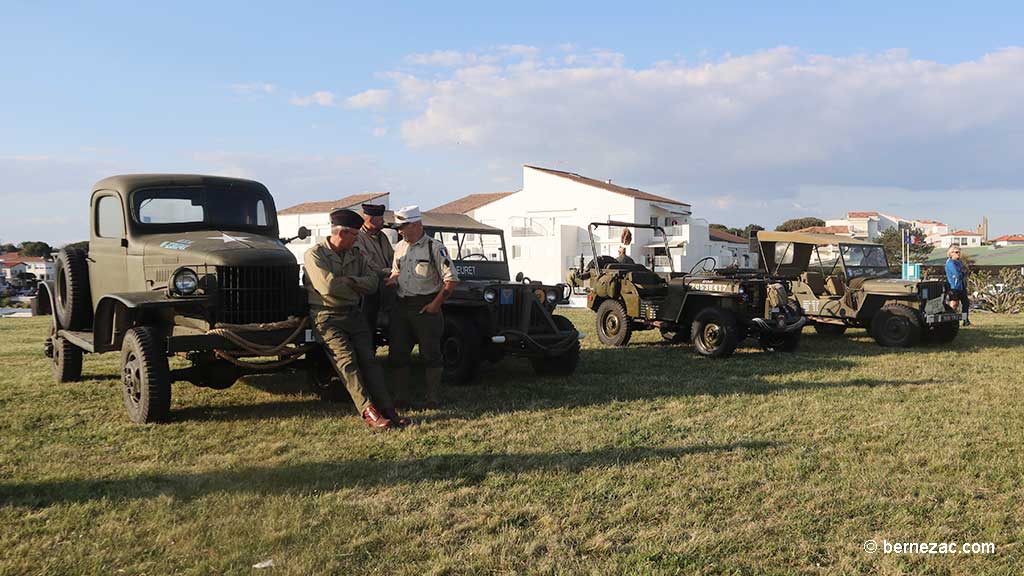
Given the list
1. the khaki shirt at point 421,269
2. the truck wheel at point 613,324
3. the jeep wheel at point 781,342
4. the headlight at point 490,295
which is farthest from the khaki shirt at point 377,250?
the jeep wheel at point 781,342

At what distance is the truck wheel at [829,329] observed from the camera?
11695mm

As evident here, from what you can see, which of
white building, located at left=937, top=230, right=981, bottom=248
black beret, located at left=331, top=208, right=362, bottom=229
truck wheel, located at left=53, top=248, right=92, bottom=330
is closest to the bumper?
black beret, located at left=331, top=208, right=362, bottom=229

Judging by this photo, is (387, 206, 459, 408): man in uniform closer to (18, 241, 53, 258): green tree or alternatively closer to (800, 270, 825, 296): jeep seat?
(800, 270, 825, 296): jeep seat

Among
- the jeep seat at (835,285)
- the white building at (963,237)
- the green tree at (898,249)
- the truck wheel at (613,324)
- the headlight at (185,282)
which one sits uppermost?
the white building at (963,237)

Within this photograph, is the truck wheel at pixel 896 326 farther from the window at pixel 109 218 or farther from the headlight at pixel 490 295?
the window at pixel 109 218

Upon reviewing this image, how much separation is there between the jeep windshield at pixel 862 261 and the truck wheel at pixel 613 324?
3633 millimetres

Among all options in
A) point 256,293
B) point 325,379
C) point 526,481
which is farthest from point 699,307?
point 526,481

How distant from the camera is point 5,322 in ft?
53.0

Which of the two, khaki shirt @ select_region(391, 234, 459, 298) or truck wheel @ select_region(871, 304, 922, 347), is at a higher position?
khaki shirt @ select_region(391, 234, 459, 298)

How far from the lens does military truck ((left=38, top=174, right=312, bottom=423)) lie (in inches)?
215

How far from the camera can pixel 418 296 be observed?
6105 millimetres

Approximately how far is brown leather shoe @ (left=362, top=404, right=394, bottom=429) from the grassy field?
124 millimetres

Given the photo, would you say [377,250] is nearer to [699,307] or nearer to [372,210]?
[372,210]

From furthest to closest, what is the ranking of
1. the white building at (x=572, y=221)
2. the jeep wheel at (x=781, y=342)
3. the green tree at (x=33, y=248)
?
the green tree at (x=33, y=248), the white building at (x=572, y=221), the jeep wheel at (x=781, y=342)
